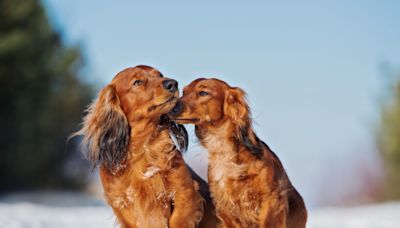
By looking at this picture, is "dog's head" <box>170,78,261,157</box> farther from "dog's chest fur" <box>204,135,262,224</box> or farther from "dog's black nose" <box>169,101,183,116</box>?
"dog's chest fur" <box>204,135,262,224</box>

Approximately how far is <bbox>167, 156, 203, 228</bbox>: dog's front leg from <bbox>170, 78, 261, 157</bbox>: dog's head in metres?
0.51

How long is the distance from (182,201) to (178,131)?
698mm

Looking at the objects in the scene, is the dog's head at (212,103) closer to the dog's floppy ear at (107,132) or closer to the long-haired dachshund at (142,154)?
the long-haired dachshund at (142,154)

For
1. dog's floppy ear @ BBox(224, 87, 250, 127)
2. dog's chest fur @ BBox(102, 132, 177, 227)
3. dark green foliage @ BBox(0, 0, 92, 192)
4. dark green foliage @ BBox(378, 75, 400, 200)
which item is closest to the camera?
dog's chest fur @ BBox(102, 132, 177, 227)

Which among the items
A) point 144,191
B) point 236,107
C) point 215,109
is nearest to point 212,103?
point 215,109

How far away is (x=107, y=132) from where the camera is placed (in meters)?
5.52

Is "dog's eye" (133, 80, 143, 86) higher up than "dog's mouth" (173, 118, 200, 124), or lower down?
higher up

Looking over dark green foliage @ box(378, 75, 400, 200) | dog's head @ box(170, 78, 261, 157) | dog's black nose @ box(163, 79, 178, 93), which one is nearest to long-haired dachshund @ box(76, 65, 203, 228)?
dog's black nose @ box(163, 79, 178, 93)

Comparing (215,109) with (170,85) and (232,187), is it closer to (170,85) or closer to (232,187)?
(170,85)

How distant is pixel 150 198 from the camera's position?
205 inches

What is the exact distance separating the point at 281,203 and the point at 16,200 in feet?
48.9

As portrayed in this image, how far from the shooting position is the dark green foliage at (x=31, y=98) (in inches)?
747

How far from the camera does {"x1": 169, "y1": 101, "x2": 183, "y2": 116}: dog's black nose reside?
18.2ft

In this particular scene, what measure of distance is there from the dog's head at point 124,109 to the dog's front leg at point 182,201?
43 centimetres
